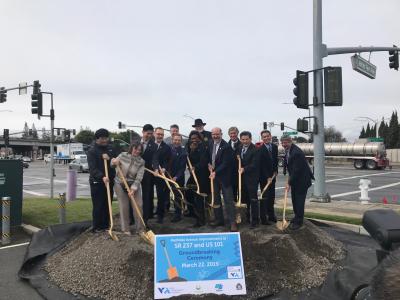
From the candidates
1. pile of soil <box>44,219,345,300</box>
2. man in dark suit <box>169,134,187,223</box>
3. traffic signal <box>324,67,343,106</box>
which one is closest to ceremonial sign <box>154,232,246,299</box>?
pile of soil <box>44,219,345,300</box>

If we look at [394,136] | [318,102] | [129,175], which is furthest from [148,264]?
[394,136]

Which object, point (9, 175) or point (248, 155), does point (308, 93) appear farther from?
point (9, 175)

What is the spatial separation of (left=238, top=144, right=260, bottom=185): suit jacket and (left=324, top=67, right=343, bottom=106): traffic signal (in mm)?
6748

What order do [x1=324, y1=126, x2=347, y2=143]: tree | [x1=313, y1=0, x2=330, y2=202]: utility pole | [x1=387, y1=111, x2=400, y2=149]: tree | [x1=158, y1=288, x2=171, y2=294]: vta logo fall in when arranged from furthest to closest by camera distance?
[x1=324, y1=126, x2=347, y2=143]: tree, [x1=387, y1=111, x2=400, y2=149]: tree, [x1=313, y1=0, x2=330, y2=202]: utility pole, [x1=158, y1=288, x2=171, y2=294]: vta logo

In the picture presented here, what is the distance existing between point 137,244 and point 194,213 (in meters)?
2.28

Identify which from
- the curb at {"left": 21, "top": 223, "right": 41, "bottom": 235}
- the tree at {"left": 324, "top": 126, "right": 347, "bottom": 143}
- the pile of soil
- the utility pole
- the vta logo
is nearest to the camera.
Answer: the vta logo

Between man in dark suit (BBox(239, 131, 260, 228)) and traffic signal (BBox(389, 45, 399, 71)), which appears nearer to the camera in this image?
man in dark suit (BBox(239, 131, 260, 228))

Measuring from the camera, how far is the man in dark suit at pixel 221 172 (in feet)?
24.8

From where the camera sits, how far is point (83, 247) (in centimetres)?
656

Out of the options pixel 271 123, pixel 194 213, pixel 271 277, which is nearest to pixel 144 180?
pixel 194 213

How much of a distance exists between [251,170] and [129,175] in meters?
2.18

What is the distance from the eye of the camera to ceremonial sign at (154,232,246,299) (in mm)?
5289

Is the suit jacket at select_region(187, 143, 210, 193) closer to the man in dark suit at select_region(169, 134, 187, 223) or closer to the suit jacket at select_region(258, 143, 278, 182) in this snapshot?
the man in dark suit at select_region(169, 134, 187, 223)

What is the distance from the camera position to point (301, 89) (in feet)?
44.7
